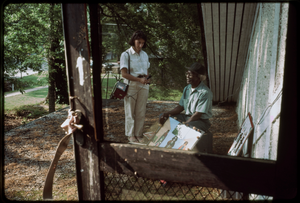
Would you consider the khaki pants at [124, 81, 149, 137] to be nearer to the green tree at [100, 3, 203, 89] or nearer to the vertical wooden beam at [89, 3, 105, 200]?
the green tree at [100, 3, 203, 89]

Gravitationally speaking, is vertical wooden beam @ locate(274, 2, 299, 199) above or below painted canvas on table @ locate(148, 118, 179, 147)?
above

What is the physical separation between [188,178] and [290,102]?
0.70 m

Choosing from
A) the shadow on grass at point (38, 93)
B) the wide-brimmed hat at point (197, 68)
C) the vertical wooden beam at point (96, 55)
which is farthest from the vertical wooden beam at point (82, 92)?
the shadow on grass at point (38, 93)

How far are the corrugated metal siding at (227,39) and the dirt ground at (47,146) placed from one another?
3.64ft

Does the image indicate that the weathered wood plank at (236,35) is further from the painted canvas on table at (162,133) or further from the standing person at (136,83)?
the painted canvas on table at (162,133)

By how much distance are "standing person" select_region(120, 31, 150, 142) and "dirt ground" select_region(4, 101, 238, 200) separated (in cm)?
43

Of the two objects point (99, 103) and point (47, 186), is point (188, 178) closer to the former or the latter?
point (99, 103)

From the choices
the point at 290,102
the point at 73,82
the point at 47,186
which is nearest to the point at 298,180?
the point at 290,102

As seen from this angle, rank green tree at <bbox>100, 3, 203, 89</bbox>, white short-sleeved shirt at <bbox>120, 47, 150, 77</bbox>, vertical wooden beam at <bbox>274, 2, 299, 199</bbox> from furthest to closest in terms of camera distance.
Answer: green tree at <bbox>100, 3, 203, 89</bbox> < white short-sleeved shirt at <bbox>120, 47, 150, 77</bbox> < vertical wooden beam at <bbox>274, 2, 299, 199</bbox>

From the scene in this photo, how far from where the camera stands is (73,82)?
1436 millimetres

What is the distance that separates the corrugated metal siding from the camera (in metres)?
3.33

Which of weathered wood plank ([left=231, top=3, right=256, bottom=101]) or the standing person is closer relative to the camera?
weathered wood plank ([left=231, top=3, right=256, bottom=101])

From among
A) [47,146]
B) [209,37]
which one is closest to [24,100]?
[47,146]

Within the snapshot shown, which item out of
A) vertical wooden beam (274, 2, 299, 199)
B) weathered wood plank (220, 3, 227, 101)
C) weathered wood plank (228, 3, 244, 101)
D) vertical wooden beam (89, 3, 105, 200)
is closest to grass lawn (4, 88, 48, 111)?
weathered wood plank (220, 3, 227, 101)
